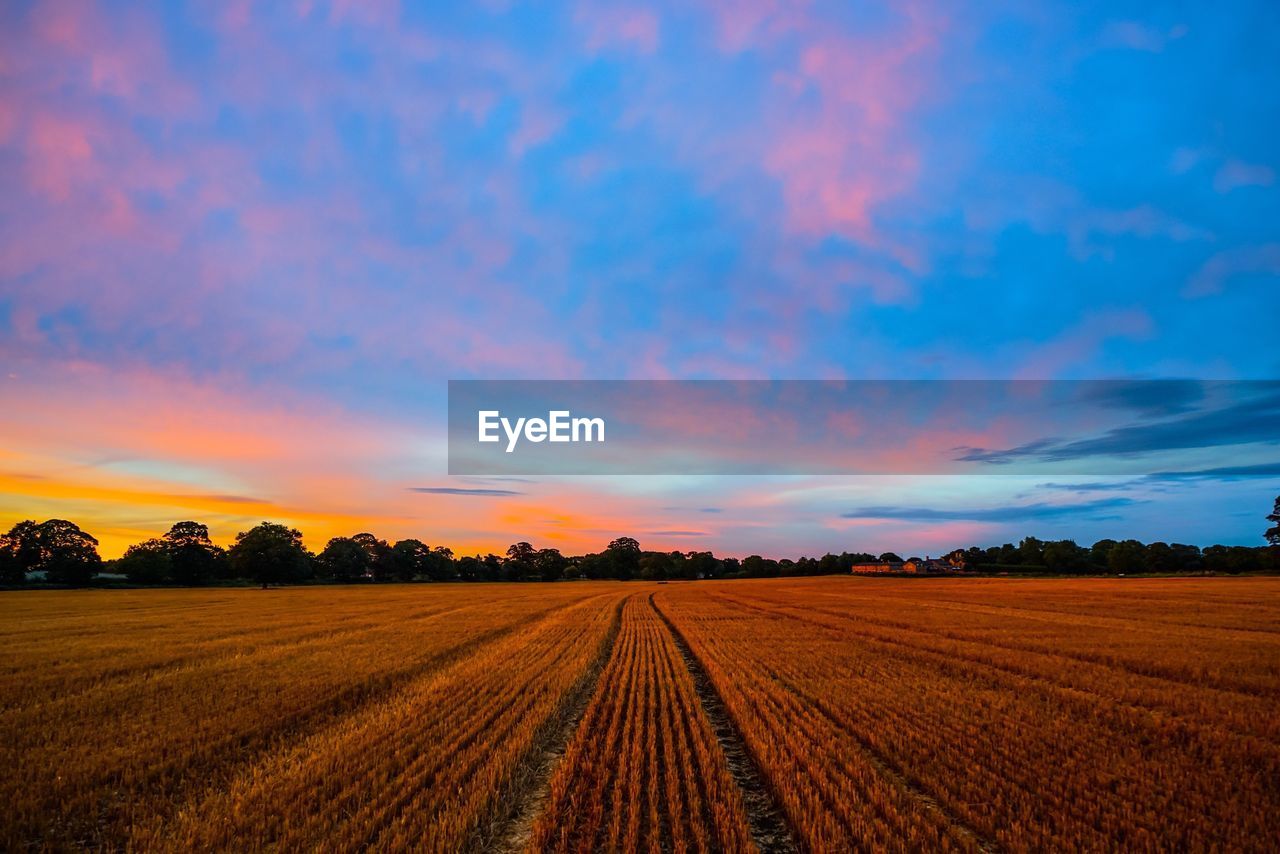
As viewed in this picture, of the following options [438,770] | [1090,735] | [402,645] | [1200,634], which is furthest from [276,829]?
[1200,634]

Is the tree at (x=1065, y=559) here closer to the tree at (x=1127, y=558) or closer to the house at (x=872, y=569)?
the tree at (x=1127, y=558)

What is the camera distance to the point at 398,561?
498 feet

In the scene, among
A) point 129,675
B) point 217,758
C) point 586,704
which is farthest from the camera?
point 129,675

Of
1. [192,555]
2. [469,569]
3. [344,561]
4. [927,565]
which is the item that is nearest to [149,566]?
[192,555]

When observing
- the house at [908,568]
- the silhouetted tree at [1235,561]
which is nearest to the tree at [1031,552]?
the house at [908,568]

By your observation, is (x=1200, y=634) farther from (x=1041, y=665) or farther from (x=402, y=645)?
(x=402, y=645)

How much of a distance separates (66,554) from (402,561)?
65.5 meters

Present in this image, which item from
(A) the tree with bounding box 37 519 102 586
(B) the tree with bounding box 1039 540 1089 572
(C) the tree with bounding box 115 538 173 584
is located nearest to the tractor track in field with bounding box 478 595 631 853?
(A) the tree with bounding box 37 519 102 586

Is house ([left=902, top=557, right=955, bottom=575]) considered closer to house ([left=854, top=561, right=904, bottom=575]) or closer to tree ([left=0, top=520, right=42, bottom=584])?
house ([left=854, top=561, right=904, bottom=575])

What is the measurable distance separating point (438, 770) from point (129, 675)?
14503mm

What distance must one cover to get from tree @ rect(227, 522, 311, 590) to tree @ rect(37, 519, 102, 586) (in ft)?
65.8

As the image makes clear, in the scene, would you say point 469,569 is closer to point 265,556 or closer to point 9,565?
point 265,556

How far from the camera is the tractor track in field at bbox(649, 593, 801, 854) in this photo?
6863mm

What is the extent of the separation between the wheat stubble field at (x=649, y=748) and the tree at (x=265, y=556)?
3965 inches
